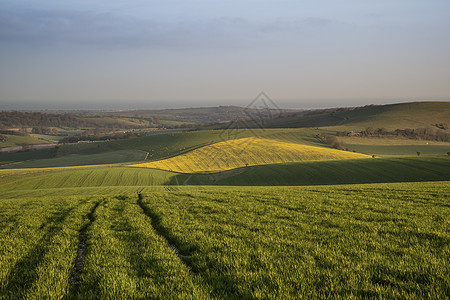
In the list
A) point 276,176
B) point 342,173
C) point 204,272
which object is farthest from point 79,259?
point 342,173

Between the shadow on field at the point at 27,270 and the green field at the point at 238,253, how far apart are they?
0.11 ft

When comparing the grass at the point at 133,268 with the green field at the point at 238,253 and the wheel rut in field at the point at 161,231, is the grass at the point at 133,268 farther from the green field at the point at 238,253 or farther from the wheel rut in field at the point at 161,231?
the wheel rut in field at the point at 161,231

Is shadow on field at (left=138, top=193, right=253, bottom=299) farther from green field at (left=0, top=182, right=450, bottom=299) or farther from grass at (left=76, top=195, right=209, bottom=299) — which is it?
grass at (left=76, top=195, right=209, bottom=299)

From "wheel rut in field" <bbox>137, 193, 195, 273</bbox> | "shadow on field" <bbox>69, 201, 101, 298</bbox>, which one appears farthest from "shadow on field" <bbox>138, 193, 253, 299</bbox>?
"shadow on field" <bbox>69, 201, 101, 298</bbox>

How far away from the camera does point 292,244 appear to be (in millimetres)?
7066

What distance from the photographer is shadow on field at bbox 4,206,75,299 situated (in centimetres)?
531

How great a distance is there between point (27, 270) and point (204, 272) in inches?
177

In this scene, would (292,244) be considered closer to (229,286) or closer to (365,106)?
(229,286)

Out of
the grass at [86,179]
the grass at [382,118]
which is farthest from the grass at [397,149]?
the grass at [86,179]

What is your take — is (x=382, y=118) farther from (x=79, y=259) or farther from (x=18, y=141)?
(x=18, y=141)

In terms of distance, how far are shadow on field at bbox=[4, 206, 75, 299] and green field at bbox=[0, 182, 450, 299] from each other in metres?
0.03

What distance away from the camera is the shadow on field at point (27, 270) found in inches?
209

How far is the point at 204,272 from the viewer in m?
5.76

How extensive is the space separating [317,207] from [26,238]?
11622 mm
